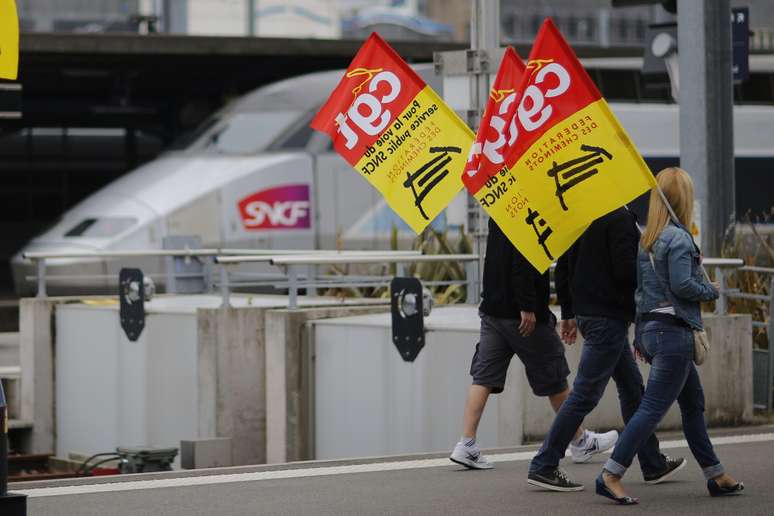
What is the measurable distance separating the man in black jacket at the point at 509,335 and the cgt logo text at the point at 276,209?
50.3 feet

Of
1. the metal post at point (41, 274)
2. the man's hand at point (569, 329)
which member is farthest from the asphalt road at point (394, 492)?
the metal post at point (41, 274)

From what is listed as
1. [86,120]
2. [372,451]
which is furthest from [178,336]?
[86,120]

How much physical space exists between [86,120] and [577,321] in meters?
28.8

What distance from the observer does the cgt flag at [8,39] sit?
26.3ft

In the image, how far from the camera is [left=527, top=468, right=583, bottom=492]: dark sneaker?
862 cm

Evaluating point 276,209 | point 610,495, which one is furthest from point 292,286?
point 276,209

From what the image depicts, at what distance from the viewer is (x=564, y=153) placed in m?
8.68

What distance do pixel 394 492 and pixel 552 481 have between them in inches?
31.9

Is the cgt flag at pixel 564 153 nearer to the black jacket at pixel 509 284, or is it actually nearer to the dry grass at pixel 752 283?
the black jacket at pixel 509 284

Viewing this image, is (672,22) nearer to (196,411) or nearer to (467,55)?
(467,55)

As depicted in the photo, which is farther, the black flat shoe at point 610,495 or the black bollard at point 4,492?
the black flat shoe at point 610,495

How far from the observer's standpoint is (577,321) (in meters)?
8.66

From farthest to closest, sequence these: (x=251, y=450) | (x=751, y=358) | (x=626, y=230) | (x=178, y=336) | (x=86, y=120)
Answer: (x=86, y=120), (x=178, y=336), (x=251, y=450), (x=751, y=358), (x=626, y=230)

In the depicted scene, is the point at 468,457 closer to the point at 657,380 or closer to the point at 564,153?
the point at 657,380
